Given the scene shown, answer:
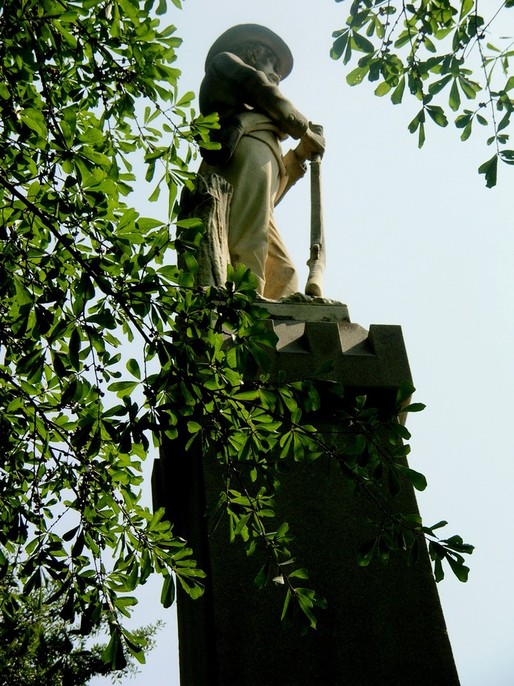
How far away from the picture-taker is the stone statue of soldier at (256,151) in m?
6.14

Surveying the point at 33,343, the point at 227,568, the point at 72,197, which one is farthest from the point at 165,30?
the point at 227,568

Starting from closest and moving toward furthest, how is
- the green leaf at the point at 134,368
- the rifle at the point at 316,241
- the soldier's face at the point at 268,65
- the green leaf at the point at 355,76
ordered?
the green leaf at the point at 134,368 < the green leaf at the point at 355,76 < the rifle at the point at 316,241 < the soldier's face at the point at 268,65

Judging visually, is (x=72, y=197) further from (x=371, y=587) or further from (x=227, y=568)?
(x=371, y=587)

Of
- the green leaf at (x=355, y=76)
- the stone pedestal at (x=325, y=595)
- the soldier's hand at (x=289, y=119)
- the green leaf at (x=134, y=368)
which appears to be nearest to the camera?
the green leaf at (x=134, y=368)

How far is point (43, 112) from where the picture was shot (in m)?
3.97

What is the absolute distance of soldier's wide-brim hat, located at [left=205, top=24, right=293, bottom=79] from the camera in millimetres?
7539

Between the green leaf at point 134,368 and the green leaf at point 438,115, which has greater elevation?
the green leaf at point 438,115

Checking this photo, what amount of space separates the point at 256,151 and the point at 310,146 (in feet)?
1.68

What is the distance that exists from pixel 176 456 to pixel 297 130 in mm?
2993

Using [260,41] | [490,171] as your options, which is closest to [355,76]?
[490,171]

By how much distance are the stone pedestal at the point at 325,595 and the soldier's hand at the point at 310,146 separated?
2500 millimetres

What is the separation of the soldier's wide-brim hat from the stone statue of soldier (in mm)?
90

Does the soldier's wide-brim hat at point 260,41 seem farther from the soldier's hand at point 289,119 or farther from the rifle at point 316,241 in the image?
the rifle at point 316,241

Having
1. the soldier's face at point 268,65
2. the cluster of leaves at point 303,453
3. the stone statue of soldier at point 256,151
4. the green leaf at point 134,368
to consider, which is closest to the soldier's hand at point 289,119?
the stone statue of soldier at point 256,151
